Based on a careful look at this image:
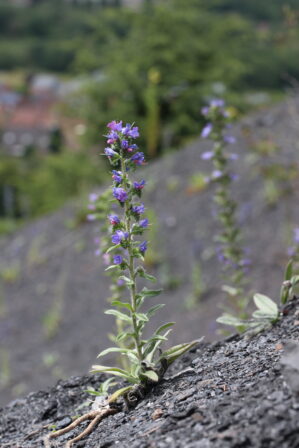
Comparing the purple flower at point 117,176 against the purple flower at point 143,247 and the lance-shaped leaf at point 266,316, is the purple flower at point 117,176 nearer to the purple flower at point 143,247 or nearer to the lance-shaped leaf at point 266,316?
the purple flower at point 143,247

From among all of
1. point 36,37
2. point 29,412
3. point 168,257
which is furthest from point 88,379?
point 36,37

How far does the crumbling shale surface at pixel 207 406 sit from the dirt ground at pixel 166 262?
2901 mm

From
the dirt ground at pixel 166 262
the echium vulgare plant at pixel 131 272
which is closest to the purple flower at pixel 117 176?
the echium vulgare plant at pixel 131 272

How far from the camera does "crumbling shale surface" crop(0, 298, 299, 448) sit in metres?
2.08

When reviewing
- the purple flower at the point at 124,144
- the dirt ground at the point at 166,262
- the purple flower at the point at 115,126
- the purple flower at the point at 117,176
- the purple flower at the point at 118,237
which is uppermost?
the dirt ground at the point at 166,262

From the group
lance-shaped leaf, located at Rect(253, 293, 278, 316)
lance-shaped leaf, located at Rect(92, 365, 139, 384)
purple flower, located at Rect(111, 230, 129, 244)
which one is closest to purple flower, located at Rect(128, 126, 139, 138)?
purple flower, located at Rect(111, 230, 129, 244)

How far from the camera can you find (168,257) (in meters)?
8.86

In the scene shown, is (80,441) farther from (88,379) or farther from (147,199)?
(147,199)

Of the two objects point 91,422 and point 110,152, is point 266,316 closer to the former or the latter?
point 91,422

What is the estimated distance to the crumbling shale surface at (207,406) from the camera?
2078 millimetres

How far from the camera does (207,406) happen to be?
234 cm

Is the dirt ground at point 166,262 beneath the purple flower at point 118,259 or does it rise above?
above

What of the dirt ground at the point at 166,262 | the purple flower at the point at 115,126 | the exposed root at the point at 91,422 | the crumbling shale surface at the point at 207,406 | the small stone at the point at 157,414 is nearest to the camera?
the crumbling shale surface at the point at 207,406

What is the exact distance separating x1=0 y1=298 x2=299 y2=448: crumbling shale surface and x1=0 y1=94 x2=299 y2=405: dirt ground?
290cm
